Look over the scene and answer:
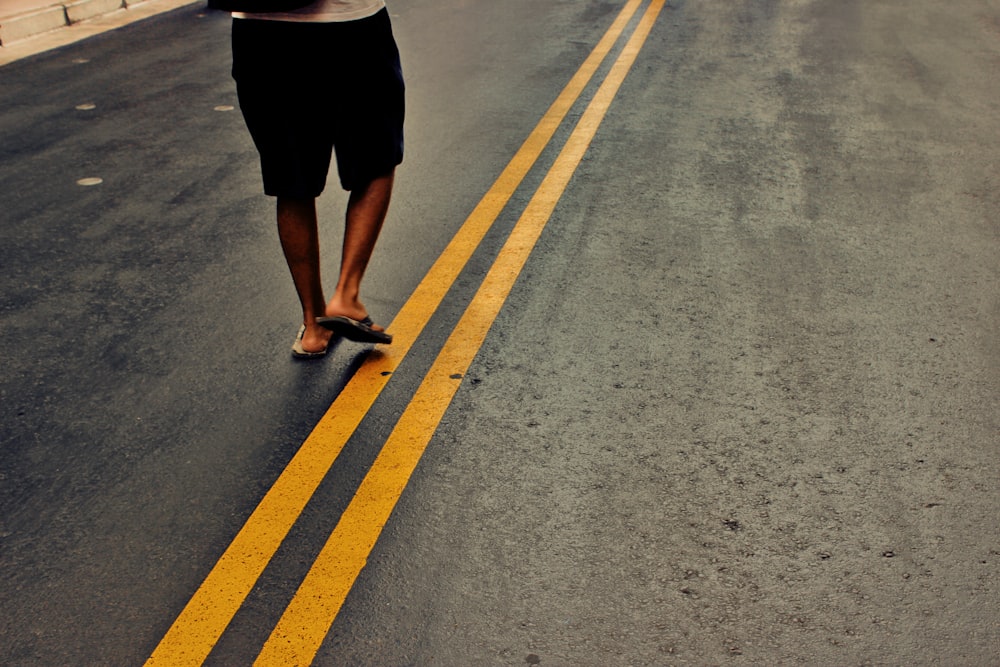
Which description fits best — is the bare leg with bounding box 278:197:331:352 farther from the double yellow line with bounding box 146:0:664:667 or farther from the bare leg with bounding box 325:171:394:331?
the double yellow line with bounding box 146:0:664:667

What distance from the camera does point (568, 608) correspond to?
256 cm

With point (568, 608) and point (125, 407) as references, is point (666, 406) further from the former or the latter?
point (125, 407)

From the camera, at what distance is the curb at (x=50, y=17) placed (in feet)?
31.8

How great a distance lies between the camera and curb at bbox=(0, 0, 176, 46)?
970 cm

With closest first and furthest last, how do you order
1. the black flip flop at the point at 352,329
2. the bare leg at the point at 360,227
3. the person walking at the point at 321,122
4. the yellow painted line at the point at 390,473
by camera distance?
the yellow painted line at the point at 390,473, the person walking at the point at 321,122, the black flip flop at the point at 352,329, the bare leg at the point at 360,227

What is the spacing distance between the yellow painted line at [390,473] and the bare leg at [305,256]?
0.48 m

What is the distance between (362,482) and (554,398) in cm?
77

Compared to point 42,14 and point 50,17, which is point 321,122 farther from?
point 50,17

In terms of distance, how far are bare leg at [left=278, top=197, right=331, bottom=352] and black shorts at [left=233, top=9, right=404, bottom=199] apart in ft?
0.26

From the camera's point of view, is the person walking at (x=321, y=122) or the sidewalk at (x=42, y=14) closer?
the person walking at (x=321, y=122)

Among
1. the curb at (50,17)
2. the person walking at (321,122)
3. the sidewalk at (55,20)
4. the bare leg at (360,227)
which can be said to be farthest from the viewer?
the curb at (50,17)

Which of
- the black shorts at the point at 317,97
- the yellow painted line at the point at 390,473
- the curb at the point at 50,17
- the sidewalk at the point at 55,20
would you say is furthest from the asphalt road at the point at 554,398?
the curb at the point at 50,17

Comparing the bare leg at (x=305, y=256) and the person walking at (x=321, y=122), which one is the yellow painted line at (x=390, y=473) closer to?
the person walking at (x=321, y=122)

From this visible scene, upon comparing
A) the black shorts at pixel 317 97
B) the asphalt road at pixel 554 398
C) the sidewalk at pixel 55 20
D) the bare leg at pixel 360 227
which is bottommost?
the sidewalk at pixel 55 20
